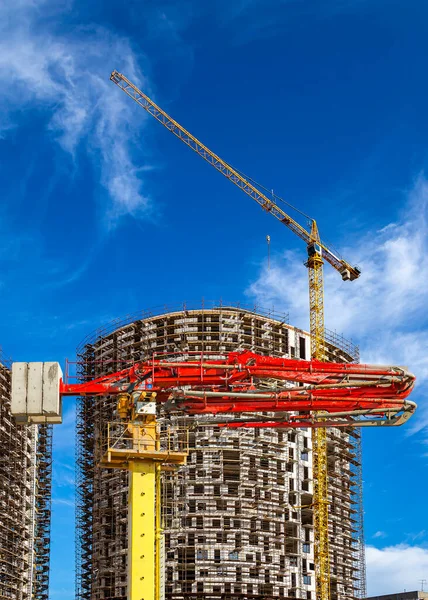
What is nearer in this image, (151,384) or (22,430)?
(151,384)

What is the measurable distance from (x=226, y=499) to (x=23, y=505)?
66.4 ft

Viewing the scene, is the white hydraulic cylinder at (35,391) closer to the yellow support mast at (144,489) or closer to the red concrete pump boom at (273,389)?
the red concrete pump boom at (273,389)

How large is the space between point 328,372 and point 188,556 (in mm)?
49961

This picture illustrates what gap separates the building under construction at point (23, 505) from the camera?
8969 cm

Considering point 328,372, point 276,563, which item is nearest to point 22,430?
point 276,563

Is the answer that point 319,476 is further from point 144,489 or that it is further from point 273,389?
point 144,489

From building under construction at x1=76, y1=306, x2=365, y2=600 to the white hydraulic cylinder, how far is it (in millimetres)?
42333

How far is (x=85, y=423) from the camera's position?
111125 millimetres

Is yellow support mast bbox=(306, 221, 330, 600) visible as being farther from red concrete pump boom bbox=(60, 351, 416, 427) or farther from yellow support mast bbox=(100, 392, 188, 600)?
yellow support mast bbox=(100, 392, 188, 600)

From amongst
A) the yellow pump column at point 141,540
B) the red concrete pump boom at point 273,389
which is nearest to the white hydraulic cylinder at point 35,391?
the red concrete pump boom at point 273,389

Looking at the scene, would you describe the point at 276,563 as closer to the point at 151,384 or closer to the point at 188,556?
the point at 188,556

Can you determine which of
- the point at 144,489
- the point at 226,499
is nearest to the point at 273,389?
the point at 144,489

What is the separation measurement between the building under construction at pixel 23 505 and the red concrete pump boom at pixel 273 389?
35728 mm

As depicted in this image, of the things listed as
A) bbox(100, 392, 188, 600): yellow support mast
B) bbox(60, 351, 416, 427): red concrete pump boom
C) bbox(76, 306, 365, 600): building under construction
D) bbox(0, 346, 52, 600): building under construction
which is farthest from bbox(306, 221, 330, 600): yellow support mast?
bbox(100, 392, 188, 600): yellow support mast
